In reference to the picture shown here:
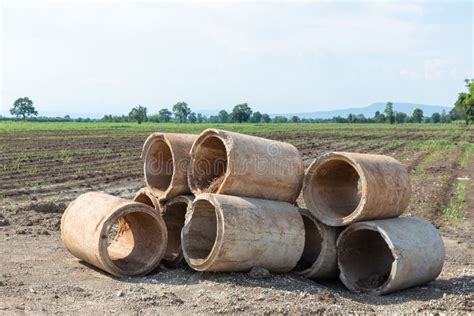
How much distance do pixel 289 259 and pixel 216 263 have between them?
1083mm

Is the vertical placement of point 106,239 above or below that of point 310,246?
above

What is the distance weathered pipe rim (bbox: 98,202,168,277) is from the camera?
742cm

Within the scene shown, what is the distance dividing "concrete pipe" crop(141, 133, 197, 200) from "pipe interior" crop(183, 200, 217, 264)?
0.55 m

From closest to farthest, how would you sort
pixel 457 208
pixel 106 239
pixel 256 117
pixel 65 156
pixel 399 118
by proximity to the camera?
1. pixel 106 239
2. pixel 457 208
3. pixel 65 156
4. pixel 399 118
5. pixel 256 117

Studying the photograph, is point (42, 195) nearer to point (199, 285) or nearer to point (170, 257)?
point (170, 257)

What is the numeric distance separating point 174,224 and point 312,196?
2.22 metres

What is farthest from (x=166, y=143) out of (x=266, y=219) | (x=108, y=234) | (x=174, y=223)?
(x=266, y=219)

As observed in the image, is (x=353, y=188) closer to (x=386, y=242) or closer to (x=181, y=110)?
(x=386, y=242)

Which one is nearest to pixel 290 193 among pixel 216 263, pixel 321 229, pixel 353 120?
pixel 321 229

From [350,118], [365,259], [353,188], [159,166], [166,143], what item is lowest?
[365,259]

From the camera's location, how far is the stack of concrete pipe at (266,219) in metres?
7.30

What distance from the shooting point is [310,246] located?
28.2 ft

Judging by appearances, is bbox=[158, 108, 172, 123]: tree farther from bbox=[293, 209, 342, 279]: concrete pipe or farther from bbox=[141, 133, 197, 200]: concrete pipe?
bbox=[293, 209, 342, 279]: concrete pipe

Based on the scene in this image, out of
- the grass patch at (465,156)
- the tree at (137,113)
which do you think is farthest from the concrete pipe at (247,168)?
the tree at (137,113)
